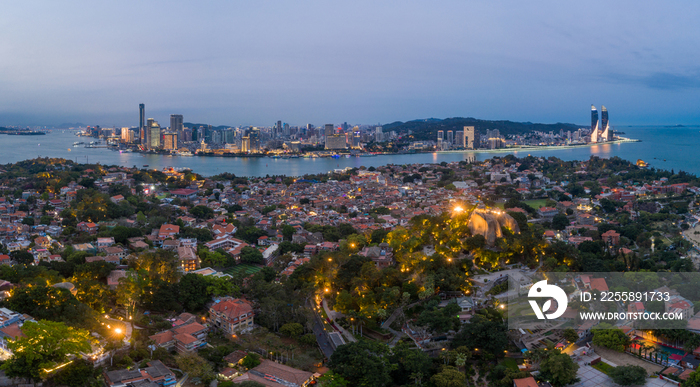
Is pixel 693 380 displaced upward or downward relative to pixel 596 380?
upward

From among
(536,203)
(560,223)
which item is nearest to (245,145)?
(536,203)

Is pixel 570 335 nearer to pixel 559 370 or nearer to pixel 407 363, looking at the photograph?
pixel 559 370

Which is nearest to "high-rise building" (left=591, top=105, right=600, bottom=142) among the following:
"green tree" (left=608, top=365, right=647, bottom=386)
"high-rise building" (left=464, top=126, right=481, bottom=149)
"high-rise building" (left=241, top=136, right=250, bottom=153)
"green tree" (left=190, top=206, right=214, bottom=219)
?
"high-rise building" (left=464, top=126, right=481, bottom=149)

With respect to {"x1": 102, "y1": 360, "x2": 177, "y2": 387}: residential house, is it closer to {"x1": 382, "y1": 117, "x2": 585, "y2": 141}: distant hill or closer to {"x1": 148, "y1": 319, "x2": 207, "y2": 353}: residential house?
{"x1": 148, "y1": 319, "x2": 207, "y2": 353}: residential house

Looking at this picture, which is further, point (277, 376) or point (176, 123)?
point (176, 123)

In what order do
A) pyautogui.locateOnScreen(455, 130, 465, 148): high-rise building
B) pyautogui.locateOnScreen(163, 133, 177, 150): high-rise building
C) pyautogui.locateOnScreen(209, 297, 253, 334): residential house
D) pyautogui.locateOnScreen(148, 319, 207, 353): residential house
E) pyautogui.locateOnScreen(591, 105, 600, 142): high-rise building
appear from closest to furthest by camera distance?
1. pyautogui.locateOnScreen(148, 319, 207, 353): residential house
2. pyautogui.locateOnScreen(209, 297, 253, 334): residential house
3. pyautogui.locateOnScreen(163, 133, 177, 150): high-rise building
4. pyautogui.locateOnScreen(455, 130, 465, 148): high-rise building
5. pyautogui.locateOnScreen(591, 105, 600, 142): high-rise building

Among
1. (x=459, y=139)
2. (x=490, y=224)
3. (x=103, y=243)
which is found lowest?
(x=103, y=243)
